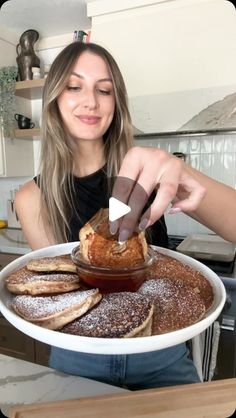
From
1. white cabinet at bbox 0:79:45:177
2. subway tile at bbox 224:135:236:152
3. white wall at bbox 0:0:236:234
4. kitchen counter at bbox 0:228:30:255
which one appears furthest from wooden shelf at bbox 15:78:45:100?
subway tile at bbox 224:135:236:152

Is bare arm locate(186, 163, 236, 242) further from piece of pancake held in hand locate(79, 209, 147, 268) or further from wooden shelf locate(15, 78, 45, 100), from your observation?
wooden shelf locate(15, 78, 45, 100)

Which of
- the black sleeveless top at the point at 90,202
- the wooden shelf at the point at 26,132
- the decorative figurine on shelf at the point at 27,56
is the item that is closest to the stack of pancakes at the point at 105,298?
the black sleeveless top at the point at 90,202

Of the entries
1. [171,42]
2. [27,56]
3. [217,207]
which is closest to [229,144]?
[171,42]

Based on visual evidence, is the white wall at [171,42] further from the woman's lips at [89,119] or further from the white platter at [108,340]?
the white platter at [108,340]

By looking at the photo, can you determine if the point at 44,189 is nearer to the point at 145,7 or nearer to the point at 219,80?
the point at 219,80

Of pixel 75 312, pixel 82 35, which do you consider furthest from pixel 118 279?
pixel 82 35

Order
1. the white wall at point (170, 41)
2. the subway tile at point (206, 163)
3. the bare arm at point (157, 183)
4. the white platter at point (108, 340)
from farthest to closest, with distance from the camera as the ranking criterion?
the subway tile at point (206, 163), the white wall at point (170, 41), the bare arm at point (157, 183), the white platter at point (108, 340)

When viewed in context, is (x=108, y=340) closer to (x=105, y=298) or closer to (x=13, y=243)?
(x=105, y=298)
